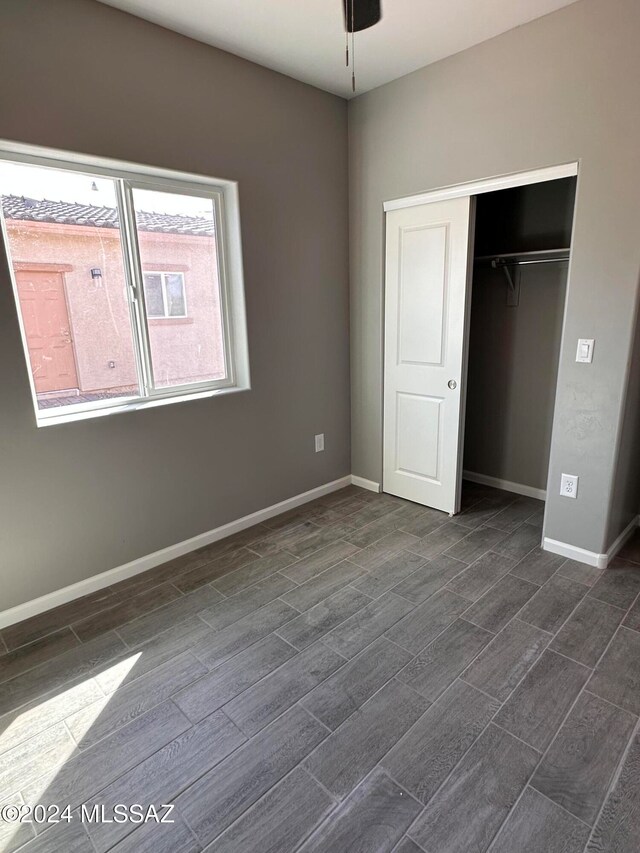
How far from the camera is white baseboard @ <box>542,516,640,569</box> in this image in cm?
264

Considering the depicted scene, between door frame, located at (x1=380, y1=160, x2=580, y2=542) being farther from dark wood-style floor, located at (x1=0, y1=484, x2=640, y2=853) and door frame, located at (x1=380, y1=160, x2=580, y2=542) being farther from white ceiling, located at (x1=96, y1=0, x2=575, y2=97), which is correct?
dark wood-style floor, located at (x1=0, y1=484, x2=640, y2=853)

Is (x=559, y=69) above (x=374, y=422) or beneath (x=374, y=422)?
above

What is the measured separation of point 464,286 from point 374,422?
1.21 meters

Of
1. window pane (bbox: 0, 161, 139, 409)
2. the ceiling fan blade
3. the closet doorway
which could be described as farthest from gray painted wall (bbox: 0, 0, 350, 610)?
the ceiling fan blade

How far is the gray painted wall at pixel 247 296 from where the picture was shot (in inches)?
83.9

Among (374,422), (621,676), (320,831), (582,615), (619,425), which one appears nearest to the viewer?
(320,831)

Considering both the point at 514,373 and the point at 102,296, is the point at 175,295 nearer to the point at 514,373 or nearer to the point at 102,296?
the point at 102,296

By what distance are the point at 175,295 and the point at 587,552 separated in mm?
2772

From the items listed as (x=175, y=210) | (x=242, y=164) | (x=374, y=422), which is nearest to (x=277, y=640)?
(x=374, y=422)

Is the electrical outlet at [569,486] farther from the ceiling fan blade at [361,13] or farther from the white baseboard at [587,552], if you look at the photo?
the ceiling fan blade at [361,13]

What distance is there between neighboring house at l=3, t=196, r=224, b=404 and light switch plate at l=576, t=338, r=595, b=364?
81.3 inches

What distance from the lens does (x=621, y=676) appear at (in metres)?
1.89

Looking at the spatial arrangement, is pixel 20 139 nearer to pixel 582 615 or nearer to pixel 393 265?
pixel 393 265

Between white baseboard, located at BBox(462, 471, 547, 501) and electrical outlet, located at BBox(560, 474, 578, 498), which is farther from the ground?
electrical outlet, located at BBox(560, 474, 578, 498)
